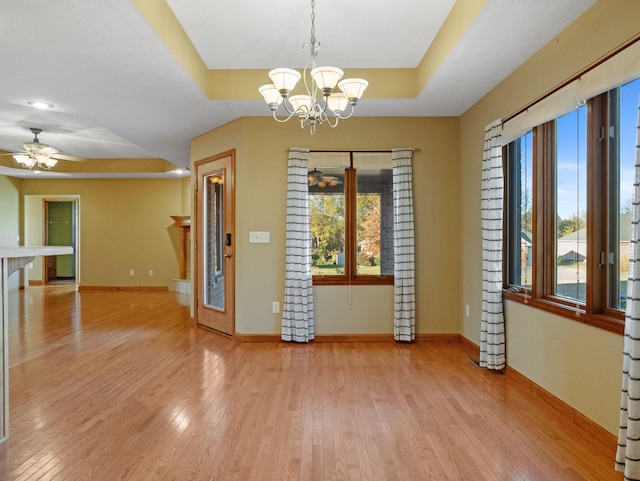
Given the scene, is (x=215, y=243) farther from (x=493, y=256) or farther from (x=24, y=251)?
(x=493, y=256)

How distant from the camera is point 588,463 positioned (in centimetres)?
208

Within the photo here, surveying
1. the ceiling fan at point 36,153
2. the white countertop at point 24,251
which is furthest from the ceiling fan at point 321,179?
the ceiling fan at point 36,153

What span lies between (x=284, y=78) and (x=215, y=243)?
2930 millimetres

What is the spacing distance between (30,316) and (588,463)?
6.67 meters

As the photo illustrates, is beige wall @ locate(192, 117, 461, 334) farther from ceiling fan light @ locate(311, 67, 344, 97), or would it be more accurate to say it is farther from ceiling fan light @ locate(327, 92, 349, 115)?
ceiling fan light @ locate(311, 67, 344, 97)

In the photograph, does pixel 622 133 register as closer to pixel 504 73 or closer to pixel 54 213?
pixel 504 73

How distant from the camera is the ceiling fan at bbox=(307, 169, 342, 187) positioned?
15.0ft

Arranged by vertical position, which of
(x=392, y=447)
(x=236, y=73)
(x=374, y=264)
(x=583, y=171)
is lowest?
(x=392, y=447)

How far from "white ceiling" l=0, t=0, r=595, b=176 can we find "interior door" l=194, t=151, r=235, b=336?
0.71 m

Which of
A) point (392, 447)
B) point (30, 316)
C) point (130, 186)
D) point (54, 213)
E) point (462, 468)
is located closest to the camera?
point (462, 468)

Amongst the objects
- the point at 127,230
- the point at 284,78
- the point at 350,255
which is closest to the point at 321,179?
the point at 350,255

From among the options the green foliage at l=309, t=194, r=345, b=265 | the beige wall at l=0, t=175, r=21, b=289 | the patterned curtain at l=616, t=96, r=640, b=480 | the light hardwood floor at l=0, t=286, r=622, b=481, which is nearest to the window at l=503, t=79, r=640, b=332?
the patterned curtain at l=616, t=96, r=640, b=480

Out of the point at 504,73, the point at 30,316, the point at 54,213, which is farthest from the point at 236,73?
the point at 54,213

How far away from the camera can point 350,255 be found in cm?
457
